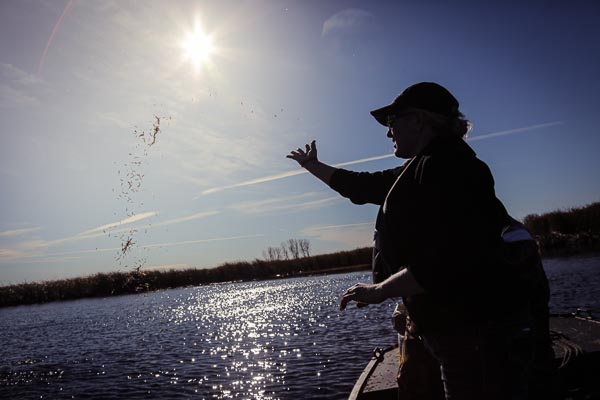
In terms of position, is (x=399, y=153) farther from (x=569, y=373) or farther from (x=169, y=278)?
(x=169, y=278)

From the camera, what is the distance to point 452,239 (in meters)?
2.69

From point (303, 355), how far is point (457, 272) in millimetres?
12447

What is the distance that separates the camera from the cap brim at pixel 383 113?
338cm

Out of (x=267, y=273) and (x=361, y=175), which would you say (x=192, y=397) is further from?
(x=267, y=273)

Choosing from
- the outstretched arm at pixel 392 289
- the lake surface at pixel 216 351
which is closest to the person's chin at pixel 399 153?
the outstretched arm at pixel 392 289

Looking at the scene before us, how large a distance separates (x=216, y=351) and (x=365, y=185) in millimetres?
14208

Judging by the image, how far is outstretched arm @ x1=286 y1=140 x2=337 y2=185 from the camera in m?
4.59

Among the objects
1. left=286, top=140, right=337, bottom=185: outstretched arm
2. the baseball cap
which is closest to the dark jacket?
the baseball cap

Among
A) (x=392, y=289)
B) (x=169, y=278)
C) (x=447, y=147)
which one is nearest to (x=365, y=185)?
(x=447, y=147)

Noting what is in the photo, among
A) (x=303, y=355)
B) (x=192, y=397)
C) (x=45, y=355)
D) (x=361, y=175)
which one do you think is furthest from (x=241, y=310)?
(x=361, y=175)

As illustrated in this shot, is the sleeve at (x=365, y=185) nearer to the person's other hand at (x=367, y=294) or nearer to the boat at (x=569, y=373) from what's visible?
the person's other hand at (x=367, y=294)

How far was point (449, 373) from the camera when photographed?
286cm

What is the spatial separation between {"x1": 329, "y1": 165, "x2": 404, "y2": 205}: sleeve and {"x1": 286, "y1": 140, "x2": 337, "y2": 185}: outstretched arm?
14cm

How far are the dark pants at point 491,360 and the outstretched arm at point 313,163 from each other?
2.16 m
